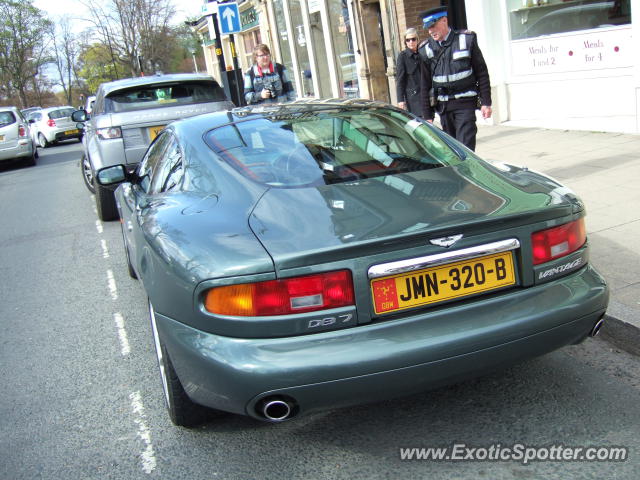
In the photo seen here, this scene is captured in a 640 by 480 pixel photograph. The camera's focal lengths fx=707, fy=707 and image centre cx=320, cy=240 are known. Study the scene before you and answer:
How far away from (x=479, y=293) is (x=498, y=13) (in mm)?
10123

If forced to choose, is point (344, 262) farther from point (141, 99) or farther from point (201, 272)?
point (141, 99)

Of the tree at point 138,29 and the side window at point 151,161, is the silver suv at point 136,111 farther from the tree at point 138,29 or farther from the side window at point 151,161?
the tree at point 138,29

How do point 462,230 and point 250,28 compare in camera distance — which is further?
point 250,28

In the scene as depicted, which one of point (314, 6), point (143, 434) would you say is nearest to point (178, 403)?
point (143, 434)

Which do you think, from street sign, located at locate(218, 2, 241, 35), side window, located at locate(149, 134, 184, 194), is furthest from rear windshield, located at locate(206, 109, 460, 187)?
street sign, located at locate(218, 2, 241, 35)

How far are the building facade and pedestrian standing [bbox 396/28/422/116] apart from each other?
2856 mm

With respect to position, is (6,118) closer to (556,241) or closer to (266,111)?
(266,111)

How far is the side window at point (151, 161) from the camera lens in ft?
14.3

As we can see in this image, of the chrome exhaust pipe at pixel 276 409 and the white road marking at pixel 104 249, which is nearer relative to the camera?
the chrome exhaust pipe at pixel 276 409

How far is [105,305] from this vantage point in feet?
18.4

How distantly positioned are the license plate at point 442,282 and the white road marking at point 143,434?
4.23ft

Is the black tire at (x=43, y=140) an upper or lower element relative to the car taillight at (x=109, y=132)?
lower

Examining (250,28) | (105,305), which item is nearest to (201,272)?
(105,305)

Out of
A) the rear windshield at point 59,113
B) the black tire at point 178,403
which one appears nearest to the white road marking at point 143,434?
the black tire at point 178,403
